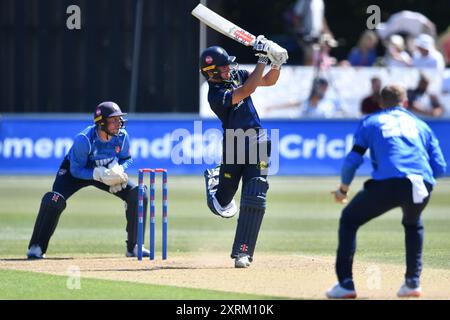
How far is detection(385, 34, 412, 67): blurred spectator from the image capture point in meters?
23.7

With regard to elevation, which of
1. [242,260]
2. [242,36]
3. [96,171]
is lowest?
[242,260]

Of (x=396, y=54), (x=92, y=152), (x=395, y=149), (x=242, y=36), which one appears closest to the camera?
(x=395, y=149)

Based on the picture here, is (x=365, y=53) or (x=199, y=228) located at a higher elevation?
(x=365, y=53)

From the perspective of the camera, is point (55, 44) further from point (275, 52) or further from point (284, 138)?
point (275, 52)

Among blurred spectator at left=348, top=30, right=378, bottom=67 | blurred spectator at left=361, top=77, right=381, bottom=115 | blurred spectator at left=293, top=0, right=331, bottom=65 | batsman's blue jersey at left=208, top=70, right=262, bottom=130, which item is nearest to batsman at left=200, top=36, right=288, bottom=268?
batsman's blue jersey at left=208, top=70, right=262, bottom=130

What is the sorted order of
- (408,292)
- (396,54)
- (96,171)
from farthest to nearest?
(396,54) < (96,171) < (408,292)

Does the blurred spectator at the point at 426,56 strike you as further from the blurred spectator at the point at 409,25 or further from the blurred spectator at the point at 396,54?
the blurred spectator at the point at 409,25

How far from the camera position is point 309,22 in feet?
77.8

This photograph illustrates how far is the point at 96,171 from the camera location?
1150 centimetres

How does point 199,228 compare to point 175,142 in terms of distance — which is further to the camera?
point 175,142

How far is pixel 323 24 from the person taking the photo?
959 inches

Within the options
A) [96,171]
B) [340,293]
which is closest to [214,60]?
[96,171]

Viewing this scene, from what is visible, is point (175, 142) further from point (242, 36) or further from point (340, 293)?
point (340, 293)

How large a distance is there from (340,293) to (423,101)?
14926 mm
